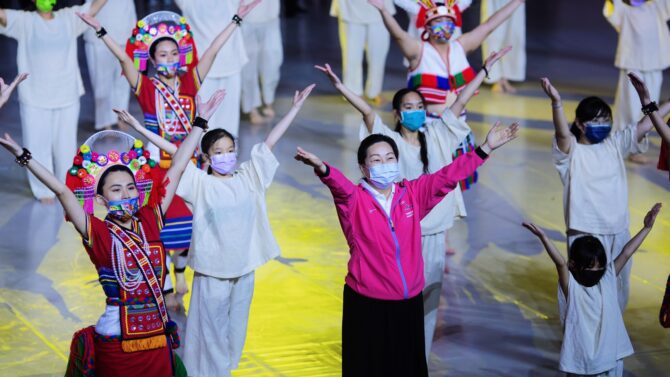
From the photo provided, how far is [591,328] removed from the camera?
22.2ft

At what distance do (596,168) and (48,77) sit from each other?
518cm

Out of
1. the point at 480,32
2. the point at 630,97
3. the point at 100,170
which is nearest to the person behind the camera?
the point at 100,170

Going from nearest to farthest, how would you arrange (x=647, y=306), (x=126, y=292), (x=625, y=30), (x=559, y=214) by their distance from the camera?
(x=126, y=292), (x=647, y=306), (x=559, y=214), (x=625, y=30)

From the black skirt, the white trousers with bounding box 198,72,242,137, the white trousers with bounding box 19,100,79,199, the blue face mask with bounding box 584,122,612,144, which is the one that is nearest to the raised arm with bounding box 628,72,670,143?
the blue face mask with bounding box 584,122,612,144

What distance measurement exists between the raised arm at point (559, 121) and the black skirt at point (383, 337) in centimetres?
158

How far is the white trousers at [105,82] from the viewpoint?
1261 centimetres

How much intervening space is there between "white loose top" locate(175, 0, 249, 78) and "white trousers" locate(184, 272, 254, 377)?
4.77m

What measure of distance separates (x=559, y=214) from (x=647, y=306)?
201cm

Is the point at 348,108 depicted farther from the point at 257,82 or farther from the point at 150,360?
the point at 150,360

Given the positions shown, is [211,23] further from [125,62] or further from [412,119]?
[412,119]

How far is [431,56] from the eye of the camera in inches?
333

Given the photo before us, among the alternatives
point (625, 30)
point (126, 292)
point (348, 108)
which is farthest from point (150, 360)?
point (348, 108)

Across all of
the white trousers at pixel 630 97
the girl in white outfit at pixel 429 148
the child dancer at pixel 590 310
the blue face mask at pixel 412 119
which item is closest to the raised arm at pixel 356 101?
the girl in white outfit at pixel 429 148

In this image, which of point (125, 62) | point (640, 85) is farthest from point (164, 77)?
point (640, 85)
